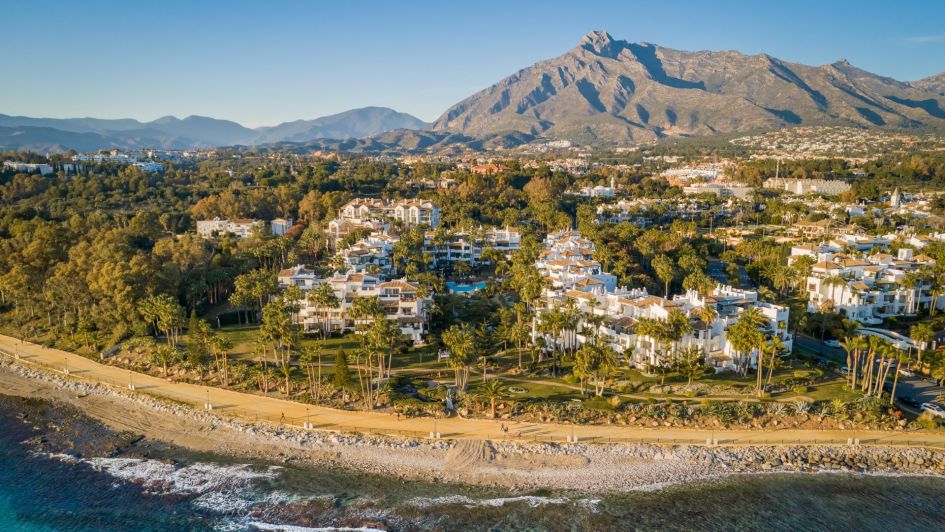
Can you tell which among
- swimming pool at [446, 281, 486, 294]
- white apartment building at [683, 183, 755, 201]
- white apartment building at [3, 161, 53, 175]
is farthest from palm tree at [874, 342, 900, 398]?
white apartment building at [3, 161, 53, 175]

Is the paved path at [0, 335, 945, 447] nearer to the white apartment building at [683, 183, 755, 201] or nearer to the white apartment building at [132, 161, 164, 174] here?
the white apartment building at [683, 183, 755, 201]

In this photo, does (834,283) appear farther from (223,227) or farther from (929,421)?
(223,227)

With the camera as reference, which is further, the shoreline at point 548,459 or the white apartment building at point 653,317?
the white apartment building at point 653,317

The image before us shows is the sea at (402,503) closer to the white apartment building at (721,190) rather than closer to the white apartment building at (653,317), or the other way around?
the white apartment building at (653,317)

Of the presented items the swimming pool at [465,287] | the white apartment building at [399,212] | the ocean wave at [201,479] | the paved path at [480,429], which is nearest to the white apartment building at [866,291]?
the paved path at [480,429]

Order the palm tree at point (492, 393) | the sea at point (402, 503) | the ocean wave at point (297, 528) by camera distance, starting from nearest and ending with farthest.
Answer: the ocean wave at point (297, 528)
the sea at point (402, 503)
the palm tree at point (492, 393)

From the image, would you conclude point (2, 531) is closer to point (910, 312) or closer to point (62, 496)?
point (62, 496)

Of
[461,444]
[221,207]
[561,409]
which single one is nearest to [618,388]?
[561,409]

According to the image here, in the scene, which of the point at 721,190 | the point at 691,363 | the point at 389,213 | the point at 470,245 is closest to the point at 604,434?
the point at 691,363
